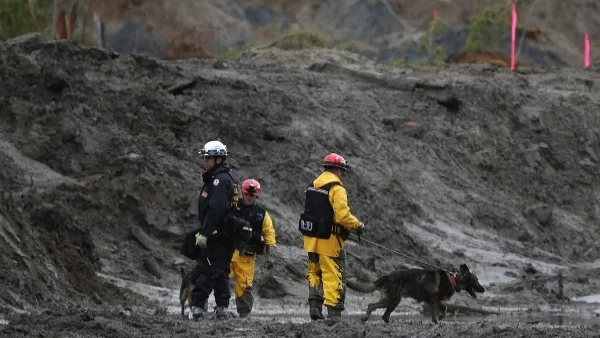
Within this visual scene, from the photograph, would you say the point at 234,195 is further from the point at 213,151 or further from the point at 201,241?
the point at 201,241

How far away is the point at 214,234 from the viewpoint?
1558 cm

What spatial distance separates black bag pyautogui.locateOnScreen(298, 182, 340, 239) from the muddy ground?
146 centimetres

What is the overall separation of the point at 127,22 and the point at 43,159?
39.2m

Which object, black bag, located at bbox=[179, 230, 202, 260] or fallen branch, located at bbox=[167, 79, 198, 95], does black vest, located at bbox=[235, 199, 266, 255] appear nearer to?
black bag, located at bbox=[179, 230, 202, 260]

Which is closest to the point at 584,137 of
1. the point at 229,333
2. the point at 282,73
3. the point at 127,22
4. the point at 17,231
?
the point at 282,73

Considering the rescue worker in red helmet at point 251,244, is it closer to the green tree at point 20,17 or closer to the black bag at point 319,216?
the black bag at point 319,216

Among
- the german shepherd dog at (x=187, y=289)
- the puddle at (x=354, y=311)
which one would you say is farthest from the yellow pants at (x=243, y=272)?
the puddle at (x=354, y=311)

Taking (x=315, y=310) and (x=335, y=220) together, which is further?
(x=315, y=310)

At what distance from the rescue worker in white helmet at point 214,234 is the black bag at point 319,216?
0.82 m

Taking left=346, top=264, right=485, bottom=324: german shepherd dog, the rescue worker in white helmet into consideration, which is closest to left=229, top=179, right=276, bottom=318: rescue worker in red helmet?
the rescue worker in white helmet

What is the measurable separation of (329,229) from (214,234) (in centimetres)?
120

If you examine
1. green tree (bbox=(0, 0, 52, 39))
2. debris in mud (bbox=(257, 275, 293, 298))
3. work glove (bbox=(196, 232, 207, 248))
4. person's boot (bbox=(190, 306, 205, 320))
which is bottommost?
person's boot (bbox=(190, 306, 205, 320))

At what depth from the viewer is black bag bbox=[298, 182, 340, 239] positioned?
15625 mm

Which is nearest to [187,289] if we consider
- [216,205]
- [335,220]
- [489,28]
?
[216,205]
